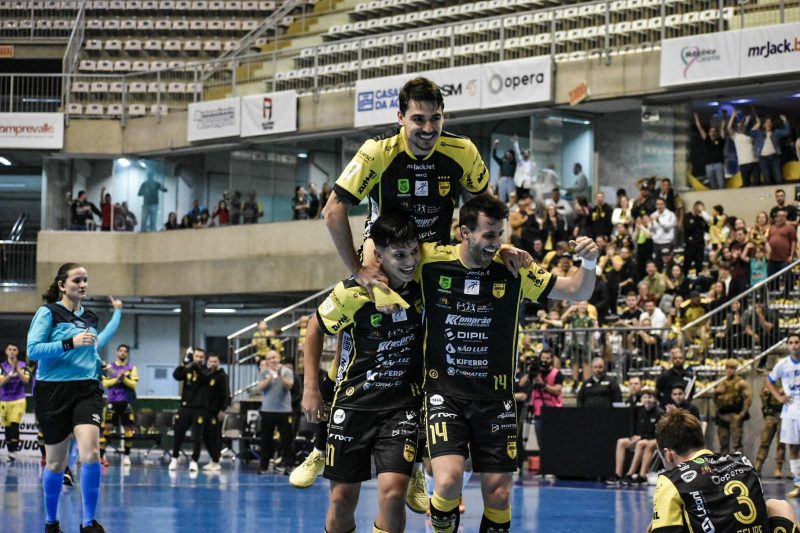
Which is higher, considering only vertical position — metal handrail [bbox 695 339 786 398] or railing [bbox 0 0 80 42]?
railing [bbox 0 0 80 42]

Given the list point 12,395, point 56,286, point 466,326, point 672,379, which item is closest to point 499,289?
point 466,326

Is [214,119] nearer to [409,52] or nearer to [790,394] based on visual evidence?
[409,52]

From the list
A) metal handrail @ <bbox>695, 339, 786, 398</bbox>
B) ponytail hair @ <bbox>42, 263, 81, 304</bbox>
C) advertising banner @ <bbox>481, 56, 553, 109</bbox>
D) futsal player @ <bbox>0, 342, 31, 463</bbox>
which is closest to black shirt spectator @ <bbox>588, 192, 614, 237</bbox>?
advertising banner @ <bbox>481, 56, 553, 109</bbox>

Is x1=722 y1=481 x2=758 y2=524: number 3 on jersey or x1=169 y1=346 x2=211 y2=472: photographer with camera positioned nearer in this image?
x1=722 y1=481 x2=758 y2=524: number 3 on jersey

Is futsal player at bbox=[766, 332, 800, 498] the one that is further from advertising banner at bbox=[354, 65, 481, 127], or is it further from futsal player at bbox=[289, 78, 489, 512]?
advertising banner at bbox=[354, 65, 481, 127]

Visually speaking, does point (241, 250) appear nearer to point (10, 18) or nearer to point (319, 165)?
Answer: point (319, 165)

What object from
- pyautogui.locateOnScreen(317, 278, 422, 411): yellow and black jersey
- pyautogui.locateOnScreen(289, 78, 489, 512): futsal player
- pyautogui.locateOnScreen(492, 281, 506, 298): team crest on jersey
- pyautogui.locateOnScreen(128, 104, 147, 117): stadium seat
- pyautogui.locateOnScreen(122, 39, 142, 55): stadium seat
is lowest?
pyautogui.locateOnScreen(317, 278, 422, 411): yellow and black jersey

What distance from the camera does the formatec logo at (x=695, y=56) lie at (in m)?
28.3

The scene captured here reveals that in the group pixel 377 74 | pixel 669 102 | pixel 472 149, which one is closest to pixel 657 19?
pixel 669 102

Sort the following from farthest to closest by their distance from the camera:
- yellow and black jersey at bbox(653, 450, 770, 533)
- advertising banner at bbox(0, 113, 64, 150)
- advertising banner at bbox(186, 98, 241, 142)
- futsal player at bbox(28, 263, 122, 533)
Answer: advertising banner at bbox(0, 113, 64, 150) < advertising banner at bbox(186, 98, 241, 142) < futsal player at bbox(28, 263, 122, 533) < yellow and black jersey at bbox(653, 450, 770, 533)

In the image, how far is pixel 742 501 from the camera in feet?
23.2

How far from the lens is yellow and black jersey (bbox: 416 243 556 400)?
808 centimetres

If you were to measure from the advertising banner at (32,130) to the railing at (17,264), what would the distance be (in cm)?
300

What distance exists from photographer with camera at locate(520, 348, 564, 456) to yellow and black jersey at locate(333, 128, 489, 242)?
14.5 m
